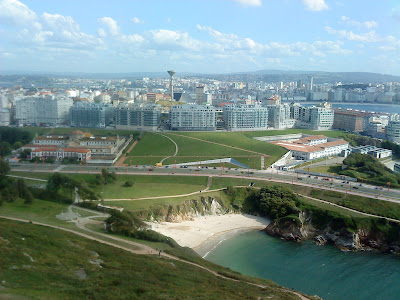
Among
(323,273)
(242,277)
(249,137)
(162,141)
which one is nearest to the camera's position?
(242,277)

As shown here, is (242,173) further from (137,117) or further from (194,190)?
(137,117)

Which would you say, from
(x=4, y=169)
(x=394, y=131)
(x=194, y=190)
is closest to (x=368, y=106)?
(x=394, y=131)

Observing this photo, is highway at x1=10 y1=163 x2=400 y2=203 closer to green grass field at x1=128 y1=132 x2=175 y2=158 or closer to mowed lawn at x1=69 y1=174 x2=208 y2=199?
mowed lawn at x1=69 y1=174 x2=208 y2=199

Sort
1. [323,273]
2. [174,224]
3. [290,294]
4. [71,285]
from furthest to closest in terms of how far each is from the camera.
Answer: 1. [174,224]
2. [323,273]
3. [290,294]
4. [71,285]

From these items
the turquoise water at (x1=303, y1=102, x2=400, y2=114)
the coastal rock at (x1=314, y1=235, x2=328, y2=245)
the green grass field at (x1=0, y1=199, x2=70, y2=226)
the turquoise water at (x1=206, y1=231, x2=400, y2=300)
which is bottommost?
the turquoise water at (x1=206, y1=231, x2=400, y2=300)

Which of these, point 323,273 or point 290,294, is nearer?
point 290,294

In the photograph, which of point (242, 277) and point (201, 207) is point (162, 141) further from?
point (242, 277)

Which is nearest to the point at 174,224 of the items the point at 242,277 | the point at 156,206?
the point at 156,206

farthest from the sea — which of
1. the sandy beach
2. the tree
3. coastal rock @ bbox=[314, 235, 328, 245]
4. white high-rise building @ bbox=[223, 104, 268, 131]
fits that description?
the tree
